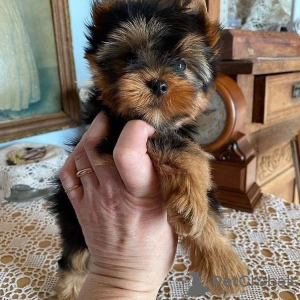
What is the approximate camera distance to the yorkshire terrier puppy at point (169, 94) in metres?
0.71

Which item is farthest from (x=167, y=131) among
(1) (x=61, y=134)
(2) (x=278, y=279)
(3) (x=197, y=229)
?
(1) (x=61, y=134)

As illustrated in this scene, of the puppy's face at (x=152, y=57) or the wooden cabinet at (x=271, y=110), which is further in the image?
the wooden cabinet at (x=271, y=110)

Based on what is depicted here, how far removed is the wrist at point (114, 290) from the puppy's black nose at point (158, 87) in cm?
43

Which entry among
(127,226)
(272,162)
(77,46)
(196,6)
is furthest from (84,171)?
(272,162)

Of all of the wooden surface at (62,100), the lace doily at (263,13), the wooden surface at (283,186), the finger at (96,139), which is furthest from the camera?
the wooden surface at (283,186)

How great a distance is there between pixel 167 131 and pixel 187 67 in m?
0.18

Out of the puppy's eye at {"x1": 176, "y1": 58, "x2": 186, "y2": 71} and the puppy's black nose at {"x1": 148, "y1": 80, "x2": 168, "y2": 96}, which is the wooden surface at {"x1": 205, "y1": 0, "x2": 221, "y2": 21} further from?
the puppy's black nose at {"x1": 148, "y1": 80, "x2": 168, "y2": 96}

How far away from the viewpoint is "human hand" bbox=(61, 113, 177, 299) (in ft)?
2.32

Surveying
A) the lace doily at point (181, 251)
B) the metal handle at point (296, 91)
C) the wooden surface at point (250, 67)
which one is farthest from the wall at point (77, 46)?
the metal handle at point (296, 91)

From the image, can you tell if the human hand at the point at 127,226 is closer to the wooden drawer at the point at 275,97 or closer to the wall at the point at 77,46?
the wooden drawer at the point at 275,97

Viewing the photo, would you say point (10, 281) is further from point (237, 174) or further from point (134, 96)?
point (237, 174)

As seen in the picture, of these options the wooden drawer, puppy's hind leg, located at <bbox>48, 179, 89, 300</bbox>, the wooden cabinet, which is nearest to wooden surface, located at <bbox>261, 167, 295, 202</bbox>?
the wooden cabinet

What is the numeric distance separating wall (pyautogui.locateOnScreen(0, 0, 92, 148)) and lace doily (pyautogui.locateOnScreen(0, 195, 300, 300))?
645 mm

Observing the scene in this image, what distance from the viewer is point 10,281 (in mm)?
925
